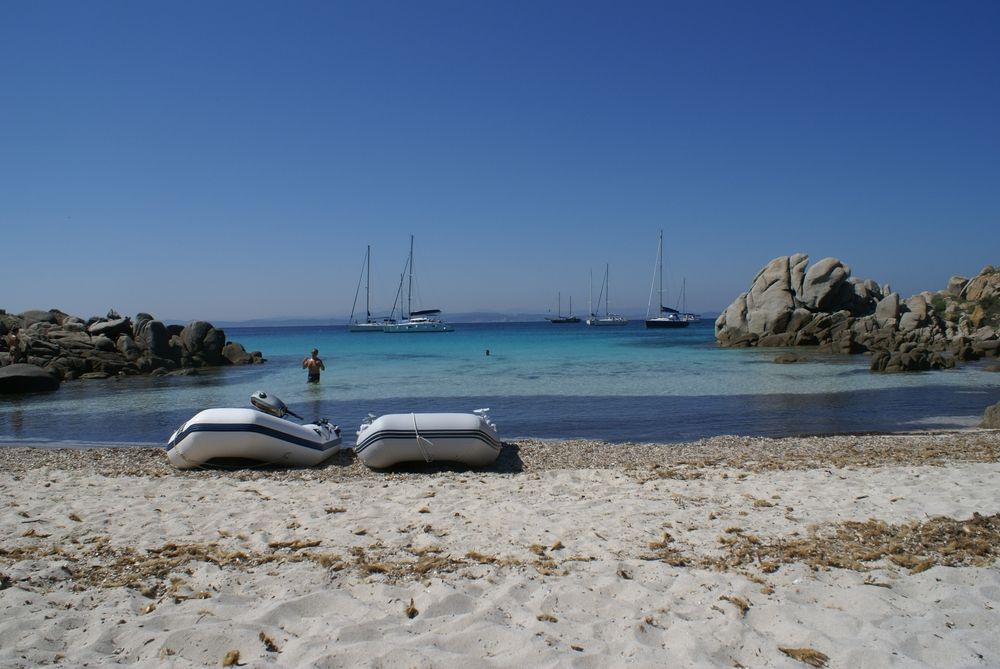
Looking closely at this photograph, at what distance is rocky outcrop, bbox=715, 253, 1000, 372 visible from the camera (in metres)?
45.2

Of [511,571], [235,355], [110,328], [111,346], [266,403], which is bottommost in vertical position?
[235,355]

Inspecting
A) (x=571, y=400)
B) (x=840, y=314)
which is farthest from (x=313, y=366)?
(x=840, y=314)

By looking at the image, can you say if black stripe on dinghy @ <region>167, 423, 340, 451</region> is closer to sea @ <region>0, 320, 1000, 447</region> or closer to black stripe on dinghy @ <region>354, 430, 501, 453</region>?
black stripe on dinghy @ <region>354, 430, 501, 453</region>

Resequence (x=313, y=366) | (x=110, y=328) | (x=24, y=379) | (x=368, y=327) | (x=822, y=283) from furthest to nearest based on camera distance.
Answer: (x=368, y=327) → (x=822, y=283) → (x=110, y=328) → (x=313, y=366) → (x=24, y=379)

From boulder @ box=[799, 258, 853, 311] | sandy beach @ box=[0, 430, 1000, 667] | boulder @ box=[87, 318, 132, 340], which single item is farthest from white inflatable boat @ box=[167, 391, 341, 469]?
boulder @ box=[799, 258, 853, 311]

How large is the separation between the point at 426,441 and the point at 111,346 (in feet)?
102

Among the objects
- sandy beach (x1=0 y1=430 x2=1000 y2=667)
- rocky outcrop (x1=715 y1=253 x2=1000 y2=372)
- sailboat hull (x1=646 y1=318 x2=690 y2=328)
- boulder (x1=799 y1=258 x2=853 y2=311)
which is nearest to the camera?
sandy beach (x1=0 y1=430 x2=1000 y2=667)

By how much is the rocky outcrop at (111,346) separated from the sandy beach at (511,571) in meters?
24.4

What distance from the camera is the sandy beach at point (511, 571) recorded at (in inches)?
148

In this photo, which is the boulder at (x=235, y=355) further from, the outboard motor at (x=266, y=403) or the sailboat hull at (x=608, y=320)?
the sailboat hull at (x=608, y=320)

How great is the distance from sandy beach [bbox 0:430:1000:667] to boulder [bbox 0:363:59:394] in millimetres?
18955

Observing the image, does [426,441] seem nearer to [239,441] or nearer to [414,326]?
[239,441]

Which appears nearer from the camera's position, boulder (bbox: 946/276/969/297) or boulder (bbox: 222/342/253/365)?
boulder (bbox: 222/342/253/365)

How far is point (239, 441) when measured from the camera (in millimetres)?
9906
